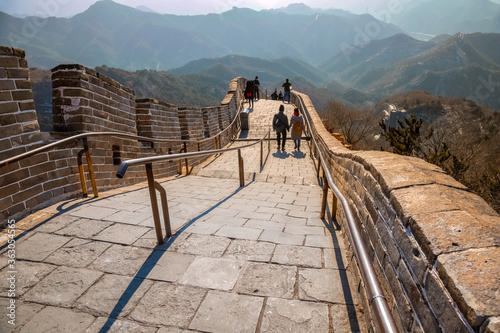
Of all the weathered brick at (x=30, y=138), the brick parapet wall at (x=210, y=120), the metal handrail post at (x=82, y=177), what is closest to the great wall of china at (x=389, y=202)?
the weathered brick at (x=30, y=138)

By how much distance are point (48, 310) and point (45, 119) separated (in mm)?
76138

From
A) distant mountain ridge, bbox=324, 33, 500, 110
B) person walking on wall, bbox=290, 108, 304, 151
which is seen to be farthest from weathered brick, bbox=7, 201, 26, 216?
distant mountain ridge, bbox=324, 33, 500, 110

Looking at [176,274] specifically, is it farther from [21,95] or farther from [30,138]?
[21,95]

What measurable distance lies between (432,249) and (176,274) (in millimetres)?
1602

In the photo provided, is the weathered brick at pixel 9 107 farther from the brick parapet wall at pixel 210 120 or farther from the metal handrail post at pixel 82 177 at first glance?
the brick parapet wall at pixel 210 120

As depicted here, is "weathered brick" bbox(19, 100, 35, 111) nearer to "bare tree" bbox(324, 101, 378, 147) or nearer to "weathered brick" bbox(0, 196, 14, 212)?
"weathered brick" bbox(0, 196, 14, 212)

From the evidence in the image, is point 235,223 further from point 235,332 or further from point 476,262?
point 476,262

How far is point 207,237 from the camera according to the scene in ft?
7.79

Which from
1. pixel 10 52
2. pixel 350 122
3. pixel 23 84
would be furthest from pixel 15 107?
pixel 350 122

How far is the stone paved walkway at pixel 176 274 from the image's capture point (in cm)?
147

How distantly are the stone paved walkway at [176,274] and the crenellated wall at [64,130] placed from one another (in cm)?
40

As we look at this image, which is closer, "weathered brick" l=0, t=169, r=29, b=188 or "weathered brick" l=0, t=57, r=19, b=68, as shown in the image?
"weathered brick" l=0, t=169, r=29, b=188

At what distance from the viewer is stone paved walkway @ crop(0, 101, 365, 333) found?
147cm

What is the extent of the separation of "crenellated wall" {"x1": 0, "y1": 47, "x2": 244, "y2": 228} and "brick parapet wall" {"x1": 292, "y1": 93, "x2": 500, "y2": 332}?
3.40 metres
